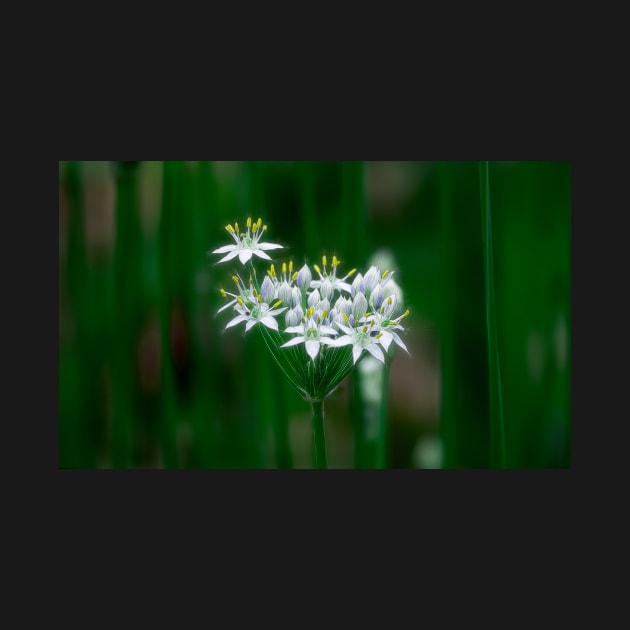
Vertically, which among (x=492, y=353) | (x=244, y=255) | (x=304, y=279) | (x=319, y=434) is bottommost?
(x=319, y=434)

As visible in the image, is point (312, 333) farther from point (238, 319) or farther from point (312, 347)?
point (238, 319)

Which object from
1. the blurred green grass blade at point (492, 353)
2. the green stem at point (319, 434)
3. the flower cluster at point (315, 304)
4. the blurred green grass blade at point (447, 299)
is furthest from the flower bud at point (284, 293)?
the blurred green grass blade at point (492, 353)

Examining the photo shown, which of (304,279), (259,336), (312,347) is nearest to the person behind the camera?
(312,347)

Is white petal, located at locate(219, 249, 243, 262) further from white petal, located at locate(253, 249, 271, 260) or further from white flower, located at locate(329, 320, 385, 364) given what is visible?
white flower, located at locate(329, 320, 385, 364)

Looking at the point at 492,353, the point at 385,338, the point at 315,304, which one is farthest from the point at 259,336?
the point at 492,353

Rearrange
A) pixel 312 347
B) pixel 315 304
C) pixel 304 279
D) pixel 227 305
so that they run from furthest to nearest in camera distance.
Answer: pixel 227 305
pixel 304 279
pixel 315 304
pixel 312 347

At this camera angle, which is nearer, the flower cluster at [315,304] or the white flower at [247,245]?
A: the flower cluster at [315,304]

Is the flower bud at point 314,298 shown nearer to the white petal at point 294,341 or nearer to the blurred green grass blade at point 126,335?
the white petal at point 294,341

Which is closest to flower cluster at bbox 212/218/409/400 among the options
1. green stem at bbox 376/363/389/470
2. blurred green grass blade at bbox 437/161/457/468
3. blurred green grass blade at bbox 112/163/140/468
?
green stem at bbox 376/363/389/470
